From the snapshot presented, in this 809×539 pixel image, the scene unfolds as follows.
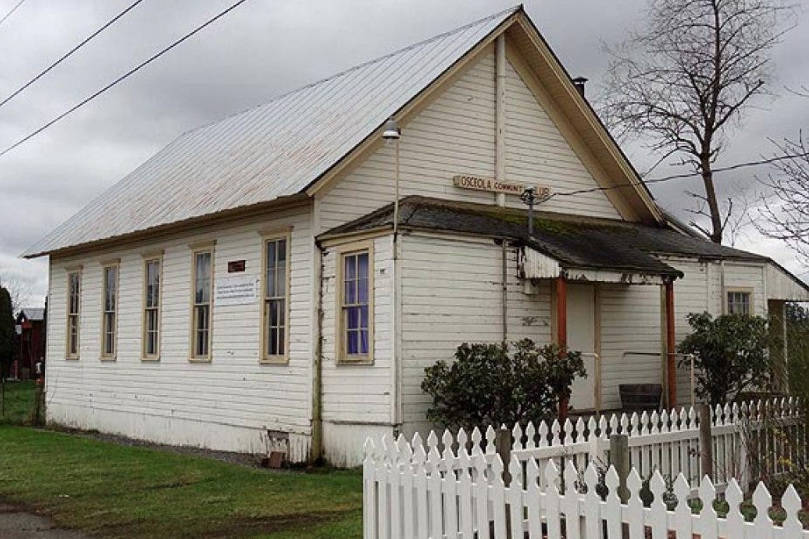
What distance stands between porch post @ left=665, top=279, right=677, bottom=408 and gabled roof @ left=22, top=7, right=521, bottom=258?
5.52 meters

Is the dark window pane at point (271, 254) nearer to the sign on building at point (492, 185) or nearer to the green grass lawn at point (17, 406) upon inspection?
the sign on building at point (492, 185)

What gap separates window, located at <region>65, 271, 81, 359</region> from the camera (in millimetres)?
24828

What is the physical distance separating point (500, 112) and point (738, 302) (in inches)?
260

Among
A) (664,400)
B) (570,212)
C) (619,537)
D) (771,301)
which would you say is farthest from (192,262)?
(619,537)

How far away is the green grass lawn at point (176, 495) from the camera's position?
33.8ft

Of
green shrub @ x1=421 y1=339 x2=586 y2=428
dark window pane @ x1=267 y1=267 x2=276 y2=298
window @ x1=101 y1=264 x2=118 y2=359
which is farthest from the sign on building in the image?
window @ x1=101 y1=264 x2=118 y2=359

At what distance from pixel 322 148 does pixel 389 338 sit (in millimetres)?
3959

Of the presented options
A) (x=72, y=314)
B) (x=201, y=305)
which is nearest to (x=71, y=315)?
(x=72, y=314)

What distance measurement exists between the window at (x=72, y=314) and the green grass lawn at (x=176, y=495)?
289 inches

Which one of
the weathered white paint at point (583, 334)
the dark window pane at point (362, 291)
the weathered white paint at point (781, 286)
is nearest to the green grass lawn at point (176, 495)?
the dark window pane at point (362, 291)

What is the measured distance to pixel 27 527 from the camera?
10.8m

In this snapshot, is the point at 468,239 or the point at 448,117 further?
the point at 448,117

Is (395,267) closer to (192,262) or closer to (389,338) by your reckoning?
(389,338)

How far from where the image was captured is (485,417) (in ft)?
47.0
